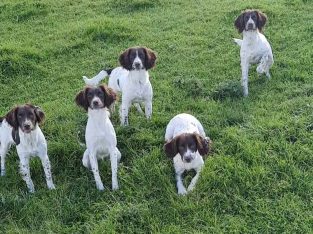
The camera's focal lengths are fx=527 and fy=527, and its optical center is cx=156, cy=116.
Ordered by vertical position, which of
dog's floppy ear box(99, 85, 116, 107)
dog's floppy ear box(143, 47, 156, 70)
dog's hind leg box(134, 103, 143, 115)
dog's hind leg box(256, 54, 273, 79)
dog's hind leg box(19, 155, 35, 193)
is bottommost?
dog's hind leg box(19, 155, 35, 193)

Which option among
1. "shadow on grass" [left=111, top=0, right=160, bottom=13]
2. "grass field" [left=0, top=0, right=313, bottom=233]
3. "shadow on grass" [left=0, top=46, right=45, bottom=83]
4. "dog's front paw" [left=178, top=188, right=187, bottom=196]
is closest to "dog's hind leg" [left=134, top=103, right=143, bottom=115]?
"grass field" [left=0, top=0, right=313, bottom=233]

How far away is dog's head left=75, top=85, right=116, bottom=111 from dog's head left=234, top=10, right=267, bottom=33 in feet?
9.39

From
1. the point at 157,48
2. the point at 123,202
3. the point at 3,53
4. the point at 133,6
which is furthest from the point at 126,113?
the point at 133,6

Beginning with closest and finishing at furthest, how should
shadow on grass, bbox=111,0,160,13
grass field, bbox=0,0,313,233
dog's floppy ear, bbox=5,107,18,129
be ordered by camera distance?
1. grass field, bbox=0,0,313,233
2. dog's floppy ear, bbox=5,107,18,129
3. shadow on grass, bbox=111,0,160,13

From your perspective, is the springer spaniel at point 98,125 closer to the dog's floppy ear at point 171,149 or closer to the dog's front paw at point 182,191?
the dog's floppy ear at point 171,149

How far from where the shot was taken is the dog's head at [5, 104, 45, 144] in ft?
18.3

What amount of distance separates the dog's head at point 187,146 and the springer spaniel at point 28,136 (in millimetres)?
1381

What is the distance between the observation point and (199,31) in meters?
10.3

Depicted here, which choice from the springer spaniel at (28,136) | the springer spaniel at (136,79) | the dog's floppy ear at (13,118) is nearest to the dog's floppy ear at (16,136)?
the springer spaniel at (28,136)

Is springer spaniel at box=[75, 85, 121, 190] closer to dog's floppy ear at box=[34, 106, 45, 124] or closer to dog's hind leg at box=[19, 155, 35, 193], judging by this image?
dog's floppy ear at box=[34, 106, 45, 124]

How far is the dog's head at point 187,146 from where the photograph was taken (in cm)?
550

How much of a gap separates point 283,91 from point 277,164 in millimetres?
2071

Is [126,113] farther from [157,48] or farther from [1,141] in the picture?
[157,48]

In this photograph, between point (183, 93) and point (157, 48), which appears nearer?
point (183, 93)
